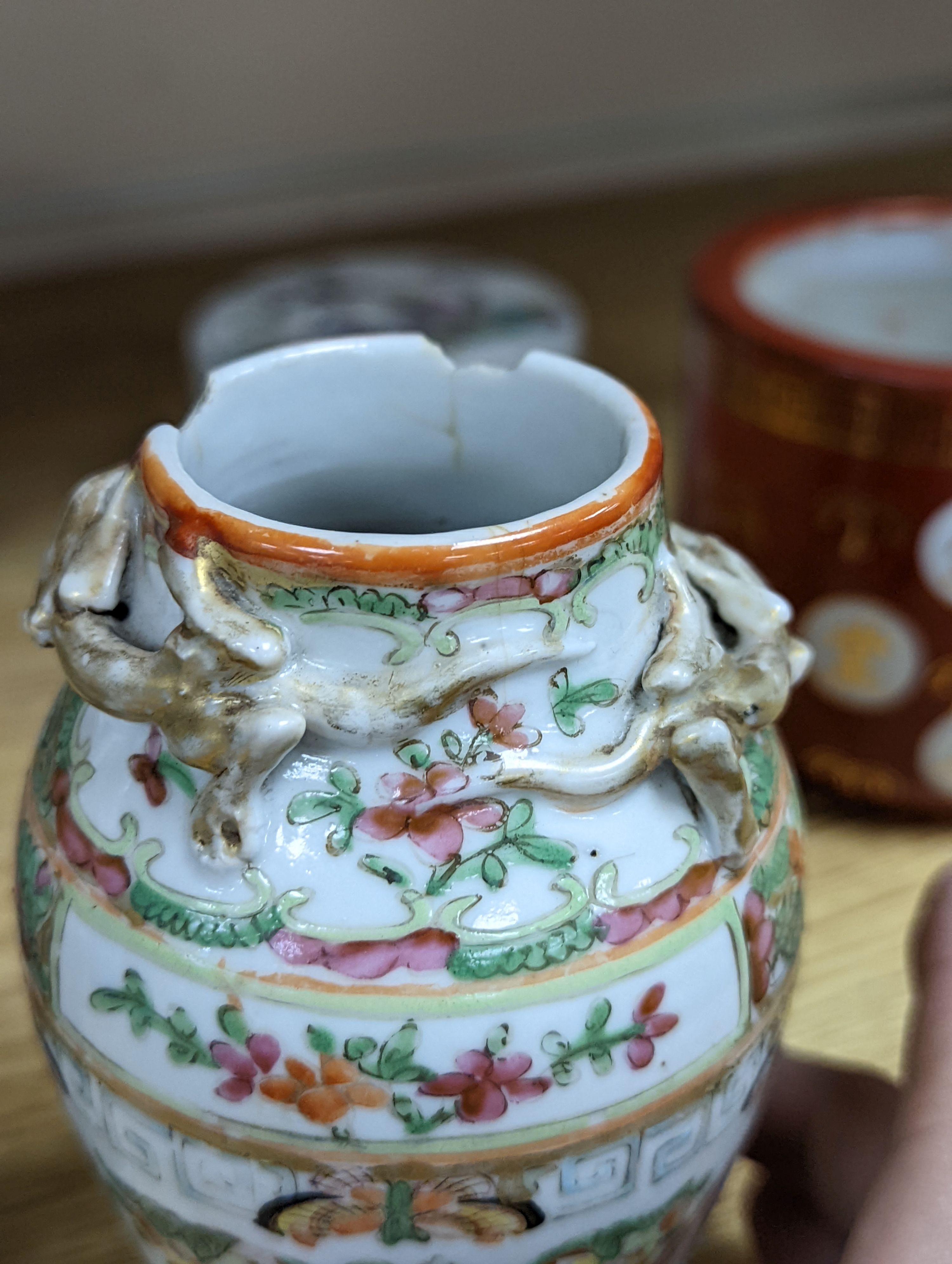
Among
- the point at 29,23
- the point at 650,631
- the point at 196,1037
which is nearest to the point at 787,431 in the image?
the point at 650,631

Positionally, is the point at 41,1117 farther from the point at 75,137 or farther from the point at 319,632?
the point at 75,137

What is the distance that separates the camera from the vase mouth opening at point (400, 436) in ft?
1.35

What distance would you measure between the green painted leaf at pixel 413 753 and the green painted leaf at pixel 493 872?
3 centimetres

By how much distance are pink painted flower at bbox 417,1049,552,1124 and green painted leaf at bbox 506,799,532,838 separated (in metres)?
0.06

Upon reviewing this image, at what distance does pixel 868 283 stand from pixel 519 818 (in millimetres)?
588

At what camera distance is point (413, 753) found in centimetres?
36

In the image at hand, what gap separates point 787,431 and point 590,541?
14.2 inches

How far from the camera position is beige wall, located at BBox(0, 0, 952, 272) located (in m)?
1.26

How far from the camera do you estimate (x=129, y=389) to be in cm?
118

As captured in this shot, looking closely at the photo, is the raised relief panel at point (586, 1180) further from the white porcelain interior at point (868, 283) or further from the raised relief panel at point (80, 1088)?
the white porcelain interior at point (868, 283)

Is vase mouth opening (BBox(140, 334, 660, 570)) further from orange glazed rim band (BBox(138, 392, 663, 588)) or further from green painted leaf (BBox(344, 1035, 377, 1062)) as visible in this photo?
green painted leaf (BBox(344, 1035, 377, 1062))

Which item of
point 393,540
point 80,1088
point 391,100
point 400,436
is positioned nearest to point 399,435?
point 400,436

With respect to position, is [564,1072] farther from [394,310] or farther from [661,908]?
[394,310]

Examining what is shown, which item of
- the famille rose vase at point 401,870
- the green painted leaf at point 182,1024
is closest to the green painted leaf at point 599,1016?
the famille rose vase at point 401,870
